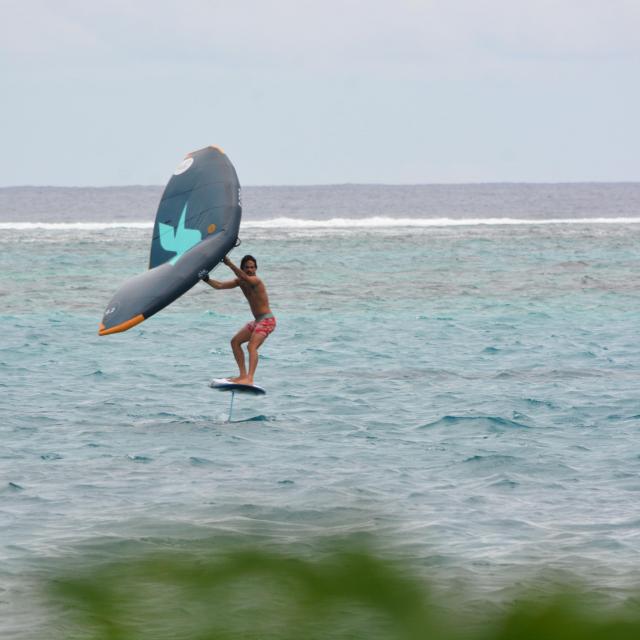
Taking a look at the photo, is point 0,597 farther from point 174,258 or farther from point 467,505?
point 174,258

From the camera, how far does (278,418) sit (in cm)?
1548

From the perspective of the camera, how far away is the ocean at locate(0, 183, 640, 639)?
8602 mm

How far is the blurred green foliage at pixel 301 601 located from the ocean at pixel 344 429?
72mm

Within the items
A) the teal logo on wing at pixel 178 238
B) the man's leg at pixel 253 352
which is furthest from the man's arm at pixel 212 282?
the man's leg at pixel 253 352

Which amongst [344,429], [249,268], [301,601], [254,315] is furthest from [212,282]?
[301,601]

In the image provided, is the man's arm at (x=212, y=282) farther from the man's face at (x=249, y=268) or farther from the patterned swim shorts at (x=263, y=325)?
the patterned swim shorts at (x=263, y=325)

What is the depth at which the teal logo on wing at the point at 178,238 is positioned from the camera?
12.8 meters

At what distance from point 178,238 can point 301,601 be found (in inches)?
476

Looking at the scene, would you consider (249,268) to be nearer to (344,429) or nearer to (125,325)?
(125,325)

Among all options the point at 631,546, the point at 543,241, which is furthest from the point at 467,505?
the point at 543,241

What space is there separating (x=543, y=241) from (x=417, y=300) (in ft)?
75.8

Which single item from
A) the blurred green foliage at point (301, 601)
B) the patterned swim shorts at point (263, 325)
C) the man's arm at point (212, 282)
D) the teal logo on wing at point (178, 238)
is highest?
the blurred green foliage at point (301, 601)

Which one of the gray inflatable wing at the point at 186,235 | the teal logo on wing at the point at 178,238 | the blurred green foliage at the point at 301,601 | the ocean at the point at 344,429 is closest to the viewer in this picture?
the blurred green foliage at the point at 301,601

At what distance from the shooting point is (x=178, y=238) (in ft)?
42.8
